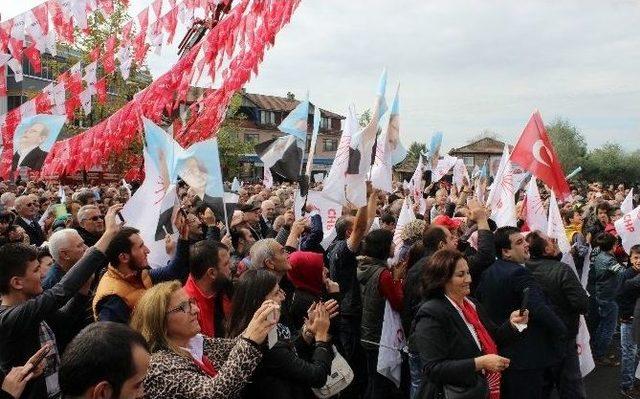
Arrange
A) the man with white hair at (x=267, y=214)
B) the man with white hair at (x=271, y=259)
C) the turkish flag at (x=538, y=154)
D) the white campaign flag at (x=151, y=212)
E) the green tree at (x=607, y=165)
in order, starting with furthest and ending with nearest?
the green tree at (x=607, y=165), the man with white hair at (x=267, y=214), the turkish flag at (x=538, y=154), the white campaign flag at (x=151, y=212), the man with white hair at (x=271, y=259)

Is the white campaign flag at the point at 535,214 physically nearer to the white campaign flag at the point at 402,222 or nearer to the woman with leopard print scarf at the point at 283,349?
the white campaign flag at the point at 402,222

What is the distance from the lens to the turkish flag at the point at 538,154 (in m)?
7.00

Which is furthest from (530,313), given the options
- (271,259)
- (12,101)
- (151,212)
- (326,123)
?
(326,123)

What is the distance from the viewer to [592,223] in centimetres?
1023

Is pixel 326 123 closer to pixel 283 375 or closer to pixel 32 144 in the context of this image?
pixel 32 144

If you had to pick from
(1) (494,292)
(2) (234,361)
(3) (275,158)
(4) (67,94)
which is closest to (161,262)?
(2) (234,361)

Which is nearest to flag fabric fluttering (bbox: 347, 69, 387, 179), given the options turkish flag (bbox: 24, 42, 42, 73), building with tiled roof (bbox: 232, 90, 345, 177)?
turkish flag (bbox: 24, 42, 42, 73)

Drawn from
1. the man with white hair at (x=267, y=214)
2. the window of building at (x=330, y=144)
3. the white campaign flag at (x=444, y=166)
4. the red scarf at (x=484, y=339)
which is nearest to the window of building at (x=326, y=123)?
the window of building at (x=330, y=144)

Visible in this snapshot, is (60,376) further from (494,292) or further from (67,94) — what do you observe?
(67,94)

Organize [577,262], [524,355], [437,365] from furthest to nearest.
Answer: [577,262] → [524,355] → [437,365]

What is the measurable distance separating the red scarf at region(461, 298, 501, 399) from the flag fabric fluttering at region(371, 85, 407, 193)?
4041mm

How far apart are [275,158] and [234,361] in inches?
206

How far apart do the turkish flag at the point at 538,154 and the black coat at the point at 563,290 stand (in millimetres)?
1898

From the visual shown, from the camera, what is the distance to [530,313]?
4754 mm
